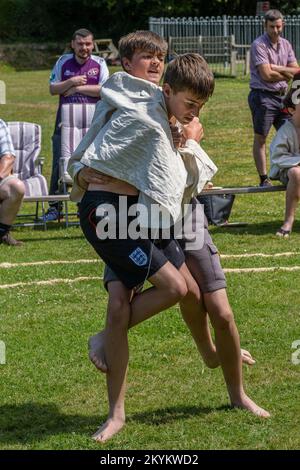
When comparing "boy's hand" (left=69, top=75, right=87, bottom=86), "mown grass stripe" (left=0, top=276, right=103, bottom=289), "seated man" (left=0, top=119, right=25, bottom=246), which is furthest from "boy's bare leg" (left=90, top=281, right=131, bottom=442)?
"boy's hand" (left=69, top=75, right=87, bottom=86)

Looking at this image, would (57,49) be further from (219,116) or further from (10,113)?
(219,116)

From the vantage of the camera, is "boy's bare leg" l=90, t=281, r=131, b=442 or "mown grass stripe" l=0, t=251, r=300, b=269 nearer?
"boy's bare leg" l=90, t=281, r=131, b=442

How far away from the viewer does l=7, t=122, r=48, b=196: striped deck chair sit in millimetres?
11930

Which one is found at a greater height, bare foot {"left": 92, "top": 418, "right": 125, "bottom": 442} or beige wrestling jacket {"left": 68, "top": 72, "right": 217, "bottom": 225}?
beige wrestling jacket {"left": 68, "top": 72, "right": 217, "bottom": 225}

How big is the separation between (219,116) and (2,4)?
32.8m

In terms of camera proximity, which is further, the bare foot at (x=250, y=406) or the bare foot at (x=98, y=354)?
the bare foot at (x=250, y=406)

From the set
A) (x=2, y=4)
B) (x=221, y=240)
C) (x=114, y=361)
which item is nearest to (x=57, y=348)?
(x=114, y=361)

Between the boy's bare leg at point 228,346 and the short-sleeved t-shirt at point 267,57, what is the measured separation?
299 inches

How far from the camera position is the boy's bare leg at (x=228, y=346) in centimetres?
517

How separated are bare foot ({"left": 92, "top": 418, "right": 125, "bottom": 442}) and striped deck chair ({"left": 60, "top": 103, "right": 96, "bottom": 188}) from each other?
6984 millimetres

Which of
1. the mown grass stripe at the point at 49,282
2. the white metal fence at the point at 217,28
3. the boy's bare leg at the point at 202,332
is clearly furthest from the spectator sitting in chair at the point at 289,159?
the white metal fence at the point at 217,28

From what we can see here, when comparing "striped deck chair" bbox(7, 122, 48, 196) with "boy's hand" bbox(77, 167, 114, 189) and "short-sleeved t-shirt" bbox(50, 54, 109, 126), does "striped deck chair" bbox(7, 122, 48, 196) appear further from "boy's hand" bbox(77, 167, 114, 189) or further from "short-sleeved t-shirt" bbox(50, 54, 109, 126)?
"boy's hand" bbox(77, 167, 114, 189)

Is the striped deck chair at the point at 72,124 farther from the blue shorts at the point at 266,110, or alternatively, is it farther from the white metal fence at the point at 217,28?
the white metal fence at the point at 217,28

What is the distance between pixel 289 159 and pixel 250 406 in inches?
212
